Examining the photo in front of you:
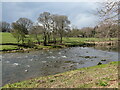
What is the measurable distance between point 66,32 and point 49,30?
9.92 m

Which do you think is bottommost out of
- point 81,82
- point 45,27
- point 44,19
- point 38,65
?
point 38,65

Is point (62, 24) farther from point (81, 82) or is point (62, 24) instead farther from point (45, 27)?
point (81, 82)

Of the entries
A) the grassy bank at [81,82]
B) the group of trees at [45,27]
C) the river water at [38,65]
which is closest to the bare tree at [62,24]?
the group of trees at [45,27]

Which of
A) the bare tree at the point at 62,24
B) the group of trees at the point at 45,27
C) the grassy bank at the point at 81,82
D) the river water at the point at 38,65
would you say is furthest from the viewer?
the bare tree at the point at 62,24

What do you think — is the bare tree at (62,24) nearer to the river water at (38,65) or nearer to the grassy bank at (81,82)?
the river water at (38,65)

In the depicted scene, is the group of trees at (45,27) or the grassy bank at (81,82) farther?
the group of trees at (45,27)

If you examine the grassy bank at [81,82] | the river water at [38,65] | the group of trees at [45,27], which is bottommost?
the river water at [38,65]

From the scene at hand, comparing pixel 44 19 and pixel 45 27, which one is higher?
pixel 44 19

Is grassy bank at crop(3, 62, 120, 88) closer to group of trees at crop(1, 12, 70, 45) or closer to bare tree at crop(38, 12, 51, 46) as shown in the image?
group of trees at crop(1, 12, 70, 45)

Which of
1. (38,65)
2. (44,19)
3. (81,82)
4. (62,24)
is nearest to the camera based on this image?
(81,82)

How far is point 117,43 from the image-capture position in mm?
8336

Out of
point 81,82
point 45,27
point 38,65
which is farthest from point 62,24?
point 81,82

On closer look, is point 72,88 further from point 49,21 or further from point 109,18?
point 49,21

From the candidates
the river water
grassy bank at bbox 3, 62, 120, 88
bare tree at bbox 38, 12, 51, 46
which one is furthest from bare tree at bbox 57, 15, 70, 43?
grassy bank at bbox 3, 62, 120, 88
